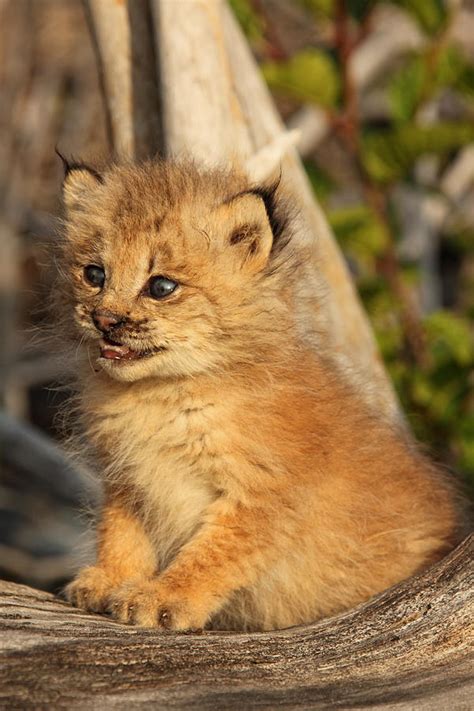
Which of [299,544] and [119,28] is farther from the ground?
[119,28]

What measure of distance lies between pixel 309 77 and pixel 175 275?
2.96 meters

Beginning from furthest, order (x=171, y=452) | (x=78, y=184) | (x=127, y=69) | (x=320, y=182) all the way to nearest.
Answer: (x=320, y=182) < (x=127, y=69) < (x=78, y=184) < (x=171, y=452)

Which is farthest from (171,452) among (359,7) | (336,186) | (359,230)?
(336,186)

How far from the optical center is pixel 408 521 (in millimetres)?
5129

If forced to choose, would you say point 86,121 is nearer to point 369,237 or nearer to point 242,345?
point 369,237

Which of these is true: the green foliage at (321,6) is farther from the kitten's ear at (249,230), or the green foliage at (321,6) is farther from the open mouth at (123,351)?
the open mouth at (123,351)

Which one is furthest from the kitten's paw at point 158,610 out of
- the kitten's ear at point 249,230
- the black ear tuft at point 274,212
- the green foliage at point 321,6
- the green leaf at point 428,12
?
the green leaf at point 428,12

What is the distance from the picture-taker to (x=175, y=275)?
471cm

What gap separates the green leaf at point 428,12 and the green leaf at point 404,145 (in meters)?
0.67

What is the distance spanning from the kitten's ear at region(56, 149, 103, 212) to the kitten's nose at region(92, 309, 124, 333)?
0.83m

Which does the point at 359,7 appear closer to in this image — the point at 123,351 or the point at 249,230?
the point at 249,230

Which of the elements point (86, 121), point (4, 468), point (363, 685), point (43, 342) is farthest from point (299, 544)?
point (86, 121)

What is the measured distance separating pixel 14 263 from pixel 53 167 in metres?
1.75

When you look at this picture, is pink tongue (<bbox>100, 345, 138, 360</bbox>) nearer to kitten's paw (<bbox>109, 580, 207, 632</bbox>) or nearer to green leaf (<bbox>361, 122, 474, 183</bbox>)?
kitten's paw (<bbox>109, 580, 207, 632</bbox>)
